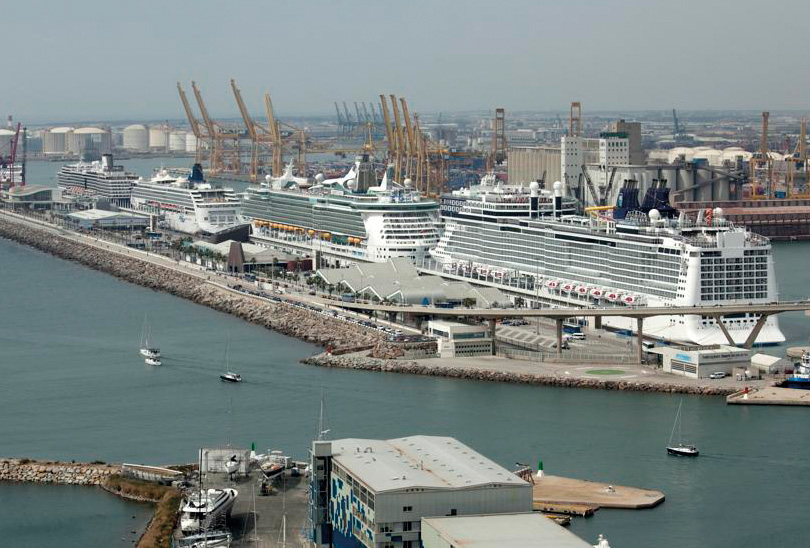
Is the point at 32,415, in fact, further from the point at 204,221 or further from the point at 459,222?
the point at 204,221

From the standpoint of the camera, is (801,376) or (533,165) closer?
(801,376)

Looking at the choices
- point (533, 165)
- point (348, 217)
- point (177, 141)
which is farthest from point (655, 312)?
point (177, 141)

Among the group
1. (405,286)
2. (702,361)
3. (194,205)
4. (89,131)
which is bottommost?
(702,361)

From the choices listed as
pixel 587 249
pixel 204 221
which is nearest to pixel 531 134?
pixel 204 221

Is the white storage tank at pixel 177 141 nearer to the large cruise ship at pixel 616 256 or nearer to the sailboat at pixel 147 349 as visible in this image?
the large cruise ship at pixel 616 256

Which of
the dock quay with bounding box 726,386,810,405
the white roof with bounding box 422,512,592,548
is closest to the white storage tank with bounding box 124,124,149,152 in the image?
the dock quay with bounding box 726,386,810,405

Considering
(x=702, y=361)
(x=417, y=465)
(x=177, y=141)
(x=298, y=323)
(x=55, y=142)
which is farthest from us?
(x=177, y=141)

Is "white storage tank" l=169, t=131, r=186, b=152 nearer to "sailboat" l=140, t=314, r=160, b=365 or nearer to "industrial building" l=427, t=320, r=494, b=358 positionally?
"sailboat" l=140, t=314, r=160, b=365

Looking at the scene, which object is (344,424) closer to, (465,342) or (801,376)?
(465,342)
